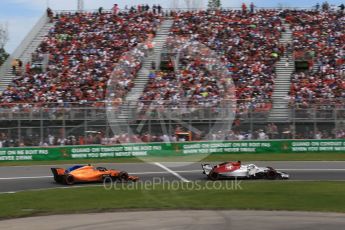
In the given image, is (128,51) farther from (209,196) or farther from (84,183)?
(209,196)

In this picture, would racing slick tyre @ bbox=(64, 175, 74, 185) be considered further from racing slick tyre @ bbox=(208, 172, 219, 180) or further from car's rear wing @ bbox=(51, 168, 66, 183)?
racing slick tyre @ bbox=(208, 172, 219, 180)

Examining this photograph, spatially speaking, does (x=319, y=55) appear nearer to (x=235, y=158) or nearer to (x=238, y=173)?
(x=235, y=158)

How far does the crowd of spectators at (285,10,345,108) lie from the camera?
1350 inches

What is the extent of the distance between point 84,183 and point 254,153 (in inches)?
513

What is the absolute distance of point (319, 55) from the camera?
39000 millimetres

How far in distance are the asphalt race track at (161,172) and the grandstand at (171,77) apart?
2459 millimetres

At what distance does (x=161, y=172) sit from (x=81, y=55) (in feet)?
57.3

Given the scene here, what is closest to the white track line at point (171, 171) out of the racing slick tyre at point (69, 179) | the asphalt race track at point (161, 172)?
the asphalt race track at point (161, 172)

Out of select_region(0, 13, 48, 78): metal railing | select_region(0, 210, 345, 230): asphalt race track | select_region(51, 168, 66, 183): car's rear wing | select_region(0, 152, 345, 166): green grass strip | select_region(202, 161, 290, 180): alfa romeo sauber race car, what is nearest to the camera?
select_region(0, 210, 345, 230): asphalt race track

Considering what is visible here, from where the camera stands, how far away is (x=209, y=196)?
677 inches

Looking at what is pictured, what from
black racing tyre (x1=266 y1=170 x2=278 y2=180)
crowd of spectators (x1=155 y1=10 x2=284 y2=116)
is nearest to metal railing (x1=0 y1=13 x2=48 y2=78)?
crowd of spectators (x1=155 y1=10 x2=284 y2=116)

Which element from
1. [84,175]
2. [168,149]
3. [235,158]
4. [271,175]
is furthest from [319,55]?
[84,175]

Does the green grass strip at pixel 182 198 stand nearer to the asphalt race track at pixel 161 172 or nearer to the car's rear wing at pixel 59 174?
the car's rear wing at pixel 59 174

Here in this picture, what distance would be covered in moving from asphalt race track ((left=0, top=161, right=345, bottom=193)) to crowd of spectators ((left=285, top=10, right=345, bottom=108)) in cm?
535
